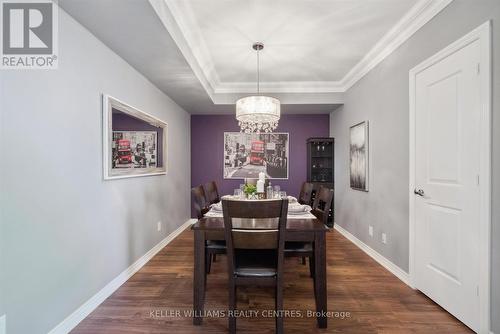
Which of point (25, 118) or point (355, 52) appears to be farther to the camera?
point (355, 52)

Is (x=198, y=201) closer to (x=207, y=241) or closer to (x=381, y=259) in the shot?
(x=207, y=241)

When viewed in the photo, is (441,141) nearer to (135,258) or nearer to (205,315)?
(205,315)

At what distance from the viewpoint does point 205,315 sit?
2.03m

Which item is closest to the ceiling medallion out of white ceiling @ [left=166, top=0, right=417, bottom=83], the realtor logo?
white ceiling @ [left=166, top=0, right=417, bottom=83]

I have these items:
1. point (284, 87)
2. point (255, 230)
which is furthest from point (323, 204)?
point (284, 87)

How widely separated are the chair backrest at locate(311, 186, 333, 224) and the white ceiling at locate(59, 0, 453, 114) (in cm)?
169

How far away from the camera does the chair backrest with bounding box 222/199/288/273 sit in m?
1.55

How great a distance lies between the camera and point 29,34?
1.65 meters

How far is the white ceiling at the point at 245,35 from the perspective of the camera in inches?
77.6

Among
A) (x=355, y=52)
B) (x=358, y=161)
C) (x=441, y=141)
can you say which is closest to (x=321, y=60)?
(x=355, y=52)

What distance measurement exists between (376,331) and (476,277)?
0.81m

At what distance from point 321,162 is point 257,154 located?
4.34ft

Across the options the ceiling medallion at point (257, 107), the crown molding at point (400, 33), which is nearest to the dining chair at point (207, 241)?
the ceiling medallion at point (257, 107)

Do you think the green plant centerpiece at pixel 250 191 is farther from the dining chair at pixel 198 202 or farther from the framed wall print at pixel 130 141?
A: the framed wall print at pixel 130 141
